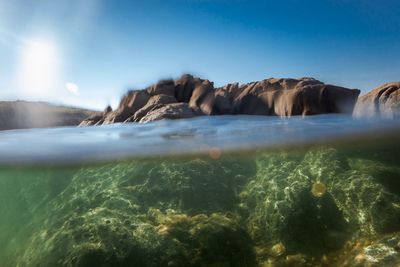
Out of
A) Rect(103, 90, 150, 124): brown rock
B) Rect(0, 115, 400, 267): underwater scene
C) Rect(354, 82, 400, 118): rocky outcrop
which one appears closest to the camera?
Rect(0, 115, 400, 267): underwater scene

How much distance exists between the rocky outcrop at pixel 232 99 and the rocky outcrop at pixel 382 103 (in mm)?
2534

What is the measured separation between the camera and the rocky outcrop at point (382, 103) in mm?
18969

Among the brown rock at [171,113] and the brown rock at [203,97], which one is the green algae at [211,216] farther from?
the brown rock at [203,97]

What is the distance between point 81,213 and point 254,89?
2181 centimetres

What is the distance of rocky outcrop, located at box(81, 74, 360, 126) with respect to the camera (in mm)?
24406

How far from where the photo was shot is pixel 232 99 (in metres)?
30.3

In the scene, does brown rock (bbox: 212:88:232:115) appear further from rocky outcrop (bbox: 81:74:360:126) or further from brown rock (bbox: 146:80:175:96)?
brown rock (bbox: 146:80:175:96)

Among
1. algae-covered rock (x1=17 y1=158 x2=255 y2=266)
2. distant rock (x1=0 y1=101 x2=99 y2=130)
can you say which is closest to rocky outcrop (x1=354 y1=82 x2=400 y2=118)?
algae-covered rock (x1=17 y1=158 x2=255 y2=266)

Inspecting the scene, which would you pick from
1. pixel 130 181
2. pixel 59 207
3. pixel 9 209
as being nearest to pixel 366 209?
pixel 130 181

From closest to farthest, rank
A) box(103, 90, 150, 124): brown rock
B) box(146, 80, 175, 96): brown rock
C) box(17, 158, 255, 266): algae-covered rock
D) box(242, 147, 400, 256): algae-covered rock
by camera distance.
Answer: box(17, 158, 255, 266): algae-covered rock < box(242, 147, 400, 256): algae-covered rock < box(103, 90, 150, 124): brown rock < box(146, 80, 175, 96): brown rock

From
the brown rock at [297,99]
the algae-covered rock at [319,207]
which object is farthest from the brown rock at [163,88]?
the algae-covered rock at [319,207]

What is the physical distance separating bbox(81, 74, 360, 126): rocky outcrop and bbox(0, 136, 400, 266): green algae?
978 centimetres

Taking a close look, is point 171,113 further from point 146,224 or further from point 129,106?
point 146,224

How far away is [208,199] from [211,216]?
3.89ft
